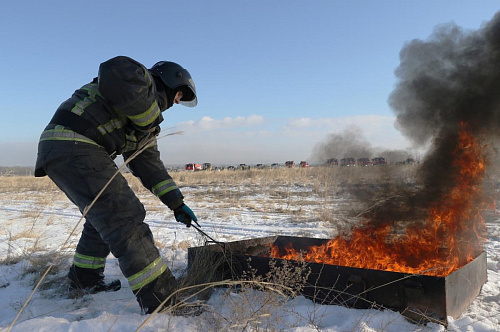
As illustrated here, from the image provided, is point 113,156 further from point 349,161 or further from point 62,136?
point 349,161

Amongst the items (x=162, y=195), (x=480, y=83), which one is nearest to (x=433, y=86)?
(x=480, y=83)

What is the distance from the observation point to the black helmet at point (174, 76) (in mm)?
3268

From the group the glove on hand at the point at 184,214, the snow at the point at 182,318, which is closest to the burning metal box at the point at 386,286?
the snow at the point at 182,318

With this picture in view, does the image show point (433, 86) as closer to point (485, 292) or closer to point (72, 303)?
point (485, 292)

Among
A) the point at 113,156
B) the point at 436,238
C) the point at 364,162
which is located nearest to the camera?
the point at 113,156

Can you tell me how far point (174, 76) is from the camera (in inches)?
130

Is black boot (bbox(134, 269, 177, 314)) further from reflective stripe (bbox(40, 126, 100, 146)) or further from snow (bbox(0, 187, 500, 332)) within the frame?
reflective stripe (bbox(40, 126, 100, 146))

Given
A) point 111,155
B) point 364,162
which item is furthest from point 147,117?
point 364,162

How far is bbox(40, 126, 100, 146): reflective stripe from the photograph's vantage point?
8.95ft

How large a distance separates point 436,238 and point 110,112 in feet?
11.5

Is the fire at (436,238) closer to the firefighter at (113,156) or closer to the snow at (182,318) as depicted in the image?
the snow at (182,318)

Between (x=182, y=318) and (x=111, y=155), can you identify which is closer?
(x=182, y=318)

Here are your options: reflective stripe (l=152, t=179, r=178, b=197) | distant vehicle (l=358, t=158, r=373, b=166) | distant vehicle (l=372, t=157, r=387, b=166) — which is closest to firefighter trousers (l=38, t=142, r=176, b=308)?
reflective stripe (l=152, t=179, r=178, b=197)

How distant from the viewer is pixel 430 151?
14.9 ft
